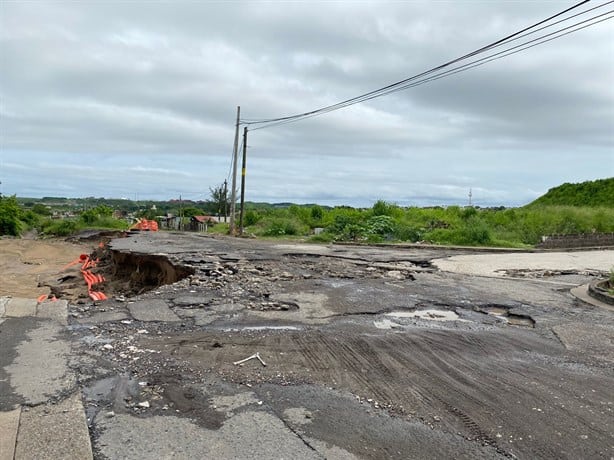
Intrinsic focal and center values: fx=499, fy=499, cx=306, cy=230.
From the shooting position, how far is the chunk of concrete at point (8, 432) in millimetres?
3297

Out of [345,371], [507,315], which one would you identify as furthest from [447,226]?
[345,371]

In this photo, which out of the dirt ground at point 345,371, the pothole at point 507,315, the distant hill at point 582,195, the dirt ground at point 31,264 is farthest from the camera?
the distant hill at point 582,195

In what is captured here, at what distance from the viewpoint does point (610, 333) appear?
7.35 meters

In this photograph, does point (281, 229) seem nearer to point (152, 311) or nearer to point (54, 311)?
point (152, 311)

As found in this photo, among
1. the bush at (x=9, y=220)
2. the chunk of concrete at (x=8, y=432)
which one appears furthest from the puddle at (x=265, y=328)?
the bush at (x=9, y=220)

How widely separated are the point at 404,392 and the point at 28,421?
123 inches

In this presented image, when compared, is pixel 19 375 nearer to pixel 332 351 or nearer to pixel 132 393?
pixel 132 393

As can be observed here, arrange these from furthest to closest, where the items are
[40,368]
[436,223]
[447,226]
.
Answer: [436,223] → [447,226] → [40,368]

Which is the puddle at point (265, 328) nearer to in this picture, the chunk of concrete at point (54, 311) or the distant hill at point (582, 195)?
the chunk of concrete at point (54, 311)

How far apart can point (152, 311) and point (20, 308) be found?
1.84m

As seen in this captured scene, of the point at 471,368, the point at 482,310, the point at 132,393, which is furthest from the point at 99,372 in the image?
the point at 482,310

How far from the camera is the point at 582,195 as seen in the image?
1892 inches

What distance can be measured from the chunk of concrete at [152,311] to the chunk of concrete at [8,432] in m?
3.23

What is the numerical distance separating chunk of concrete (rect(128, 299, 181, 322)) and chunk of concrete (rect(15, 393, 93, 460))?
301 centimetres
